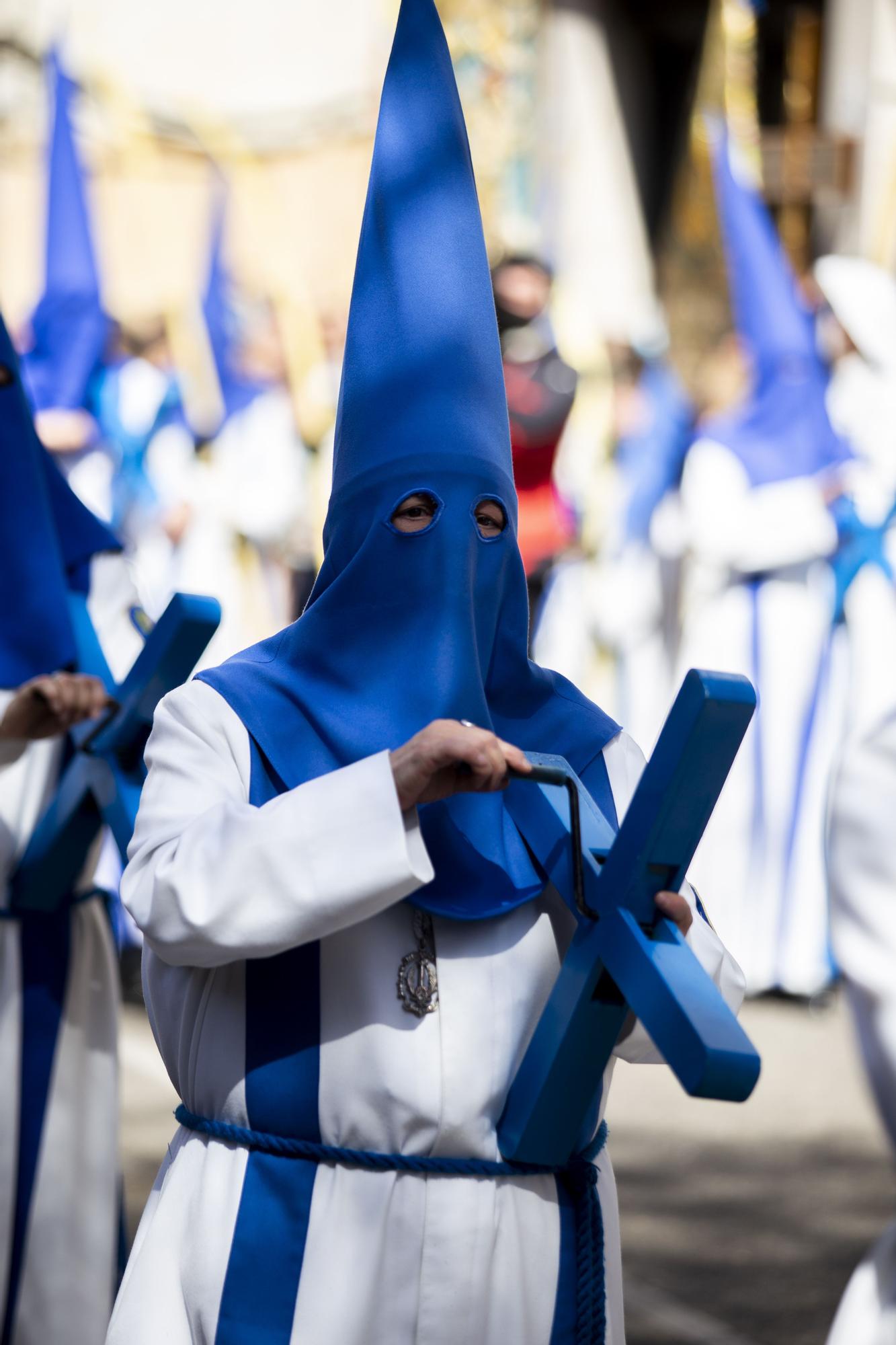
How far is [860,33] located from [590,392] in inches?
167

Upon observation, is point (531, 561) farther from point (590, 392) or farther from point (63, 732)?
point (63, 732)

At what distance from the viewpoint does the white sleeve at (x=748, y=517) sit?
671 centimetres

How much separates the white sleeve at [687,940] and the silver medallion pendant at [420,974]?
26 cm

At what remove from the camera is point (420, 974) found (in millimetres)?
2123

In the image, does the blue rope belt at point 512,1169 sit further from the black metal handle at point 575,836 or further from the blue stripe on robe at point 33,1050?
the blue stripe on robe at point 33,1050

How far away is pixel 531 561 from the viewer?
8305 millimetres

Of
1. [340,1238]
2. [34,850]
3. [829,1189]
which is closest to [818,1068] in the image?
[829,1189]

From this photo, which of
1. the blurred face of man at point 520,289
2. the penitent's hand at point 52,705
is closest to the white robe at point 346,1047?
the penitent's hand at point 52,705

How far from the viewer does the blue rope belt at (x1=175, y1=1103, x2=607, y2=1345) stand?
2.09m

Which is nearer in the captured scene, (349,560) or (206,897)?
(206,897)

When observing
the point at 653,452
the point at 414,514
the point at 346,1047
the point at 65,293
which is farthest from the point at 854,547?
the point at 346,1047

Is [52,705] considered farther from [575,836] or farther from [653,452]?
[653,452]

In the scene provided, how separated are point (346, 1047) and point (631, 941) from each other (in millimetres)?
356

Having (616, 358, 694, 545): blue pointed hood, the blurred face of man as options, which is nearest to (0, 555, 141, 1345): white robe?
the blurred face of man
